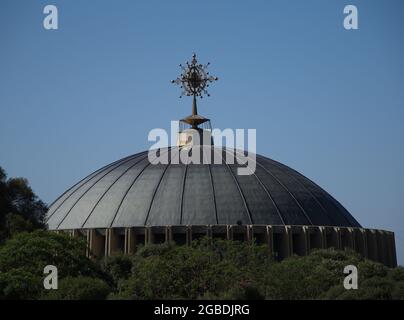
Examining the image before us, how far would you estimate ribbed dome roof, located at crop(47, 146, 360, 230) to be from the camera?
205 ft

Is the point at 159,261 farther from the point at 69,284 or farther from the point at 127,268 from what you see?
the point at 127,268

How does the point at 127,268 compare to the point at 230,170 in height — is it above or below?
below

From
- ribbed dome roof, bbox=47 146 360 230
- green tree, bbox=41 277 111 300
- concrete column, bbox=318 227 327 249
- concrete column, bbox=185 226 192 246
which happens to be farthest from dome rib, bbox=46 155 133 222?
green tree, bbox=41 277 111 300

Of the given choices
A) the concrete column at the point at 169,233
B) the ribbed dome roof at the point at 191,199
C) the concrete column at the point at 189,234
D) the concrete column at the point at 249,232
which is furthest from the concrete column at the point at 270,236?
the concrete column at the point at 169,233

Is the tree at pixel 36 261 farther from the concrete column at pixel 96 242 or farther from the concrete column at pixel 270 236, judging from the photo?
the concrete column at pixel 270 236

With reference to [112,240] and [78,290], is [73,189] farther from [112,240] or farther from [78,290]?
[78,290]

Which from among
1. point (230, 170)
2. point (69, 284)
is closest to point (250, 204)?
point (230, 170)

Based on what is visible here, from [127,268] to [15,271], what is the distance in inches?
543

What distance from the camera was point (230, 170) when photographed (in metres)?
68.4

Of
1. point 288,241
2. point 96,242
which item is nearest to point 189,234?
point 96,242

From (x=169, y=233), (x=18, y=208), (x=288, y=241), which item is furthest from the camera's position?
(x=288, y=241)

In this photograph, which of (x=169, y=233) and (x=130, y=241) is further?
(x=130, y=241)

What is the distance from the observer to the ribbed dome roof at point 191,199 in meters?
62.4

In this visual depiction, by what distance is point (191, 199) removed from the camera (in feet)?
210
